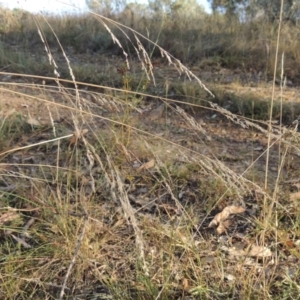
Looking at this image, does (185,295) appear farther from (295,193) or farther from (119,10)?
(119,10)

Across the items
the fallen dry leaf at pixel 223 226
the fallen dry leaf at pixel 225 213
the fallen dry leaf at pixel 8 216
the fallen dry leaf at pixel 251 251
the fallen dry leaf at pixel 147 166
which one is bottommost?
the fallen dry leaf at pixel 251 251

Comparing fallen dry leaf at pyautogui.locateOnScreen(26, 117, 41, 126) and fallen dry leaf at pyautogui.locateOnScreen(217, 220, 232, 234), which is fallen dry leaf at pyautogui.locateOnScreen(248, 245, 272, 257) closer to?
fallen dry leaf at pyautogui.locateOnScreen(217, 220, 232, 234)

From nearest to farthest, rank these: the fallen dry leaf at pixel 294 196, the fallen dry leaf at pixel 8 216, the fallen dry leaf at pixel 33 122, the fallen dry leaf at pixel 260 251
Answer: the fallen dry leaf at pixel 260 251
the fallen dry leaf at pixel 8 216
the fallen dry leaf at pixel 294 196
the fallen dry leaf at pixel 33 122

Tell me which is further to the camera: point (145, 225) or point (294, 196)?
point (294, 196)

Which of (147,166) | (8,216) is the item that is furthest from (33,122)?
(8,216)

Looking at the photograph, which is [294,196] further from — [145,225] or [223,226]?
[145,225]

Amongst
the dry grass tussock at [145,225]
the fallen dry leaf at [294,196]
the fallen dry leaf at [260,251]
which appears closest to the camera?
the dry grass tussock at [145,225]

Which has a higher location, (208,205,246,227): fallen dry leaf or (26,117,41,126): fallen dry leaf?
(26,117,41,126): fallen dry leaf

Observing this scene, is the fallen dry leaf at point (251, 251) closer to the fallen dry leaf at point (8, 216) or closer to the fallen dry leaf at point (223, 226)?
the fallen dry leaf at point (223, 226)

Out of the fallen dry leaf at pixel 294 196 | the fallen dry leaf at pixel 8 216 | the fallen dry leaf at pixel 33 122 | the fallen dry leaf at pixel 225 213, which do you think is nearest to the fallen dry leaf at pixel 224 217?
the fallen dry leaf at pixel 225 213

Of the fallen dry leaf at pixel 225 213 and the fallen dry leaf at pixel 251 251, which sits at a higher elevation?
the fallen dry leaf at pixel 225 213

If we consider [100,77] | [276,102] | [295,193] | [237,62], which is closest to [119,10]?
[237,62]

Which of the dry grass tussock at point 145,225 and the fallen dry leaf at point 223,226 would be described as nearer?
the dry grass tussock at point 145,225

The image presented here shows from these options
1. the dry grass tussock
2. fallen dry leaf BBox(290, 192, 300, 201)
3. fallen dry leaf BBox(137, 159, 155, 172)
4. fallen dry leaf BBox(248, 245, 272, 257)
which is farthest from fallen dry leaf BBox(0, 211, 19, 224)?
fallen dry leaf BBox(290, 192, 300, 201)
